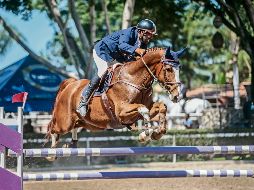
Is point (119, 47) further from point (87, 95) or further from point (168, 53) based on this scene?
point (87, 95)

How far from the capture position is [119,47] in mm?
9234

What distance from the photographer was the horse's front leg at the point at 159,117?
27.0 ft

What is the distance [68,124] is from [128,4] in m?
10.1

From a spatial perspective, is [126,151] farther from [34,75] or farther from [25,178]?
[34,75]

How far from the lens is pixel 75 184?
14.3 m

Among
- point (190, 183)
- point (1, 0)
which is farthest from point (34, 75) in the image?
point (190, 183)

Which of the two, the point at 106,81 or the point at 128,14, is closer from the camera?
the point at 106,81

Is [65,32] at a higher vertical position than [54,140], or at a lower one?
higher

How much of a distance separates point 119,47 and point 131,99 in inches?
31.2

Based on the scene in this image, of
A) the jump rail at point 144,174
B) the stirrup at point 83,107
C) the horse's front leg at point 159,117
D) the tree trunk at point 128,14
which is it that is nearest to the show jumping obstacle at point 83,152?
the jump rail at point 144,174

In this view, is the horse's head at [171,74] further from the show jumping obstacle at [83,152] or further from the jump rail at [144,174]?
the jump rail at [144,174]

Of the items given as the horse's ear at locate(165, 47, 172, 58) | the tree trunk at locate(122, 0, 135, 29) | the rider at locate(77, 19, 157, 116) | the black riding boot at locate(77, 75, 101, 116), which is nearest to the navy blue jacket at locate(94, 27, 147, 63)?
the rider at locate(77, 19, 157, 116)

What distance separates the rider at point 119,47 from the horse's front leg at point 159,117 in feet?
3.10

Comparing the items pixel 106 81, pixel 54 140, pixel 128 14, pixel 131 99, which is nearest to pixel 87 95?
pixel 106 81
